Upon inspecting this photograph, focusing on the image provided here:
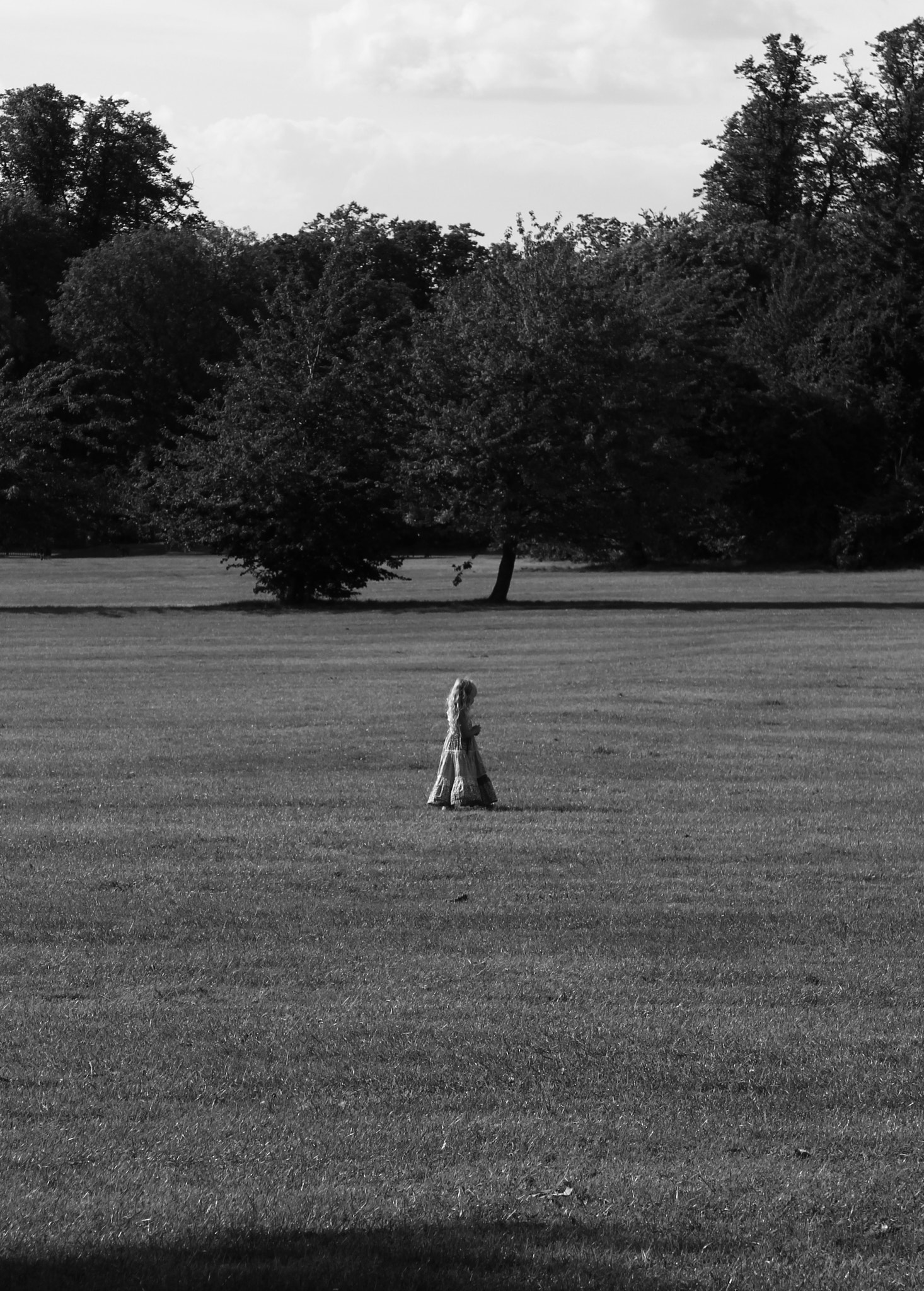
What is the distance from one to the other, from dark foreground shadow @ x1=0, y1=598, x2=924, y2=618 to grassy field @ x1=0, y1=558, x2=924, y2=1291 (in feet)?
66.0

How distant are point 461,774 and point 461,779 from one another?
38 millimetres

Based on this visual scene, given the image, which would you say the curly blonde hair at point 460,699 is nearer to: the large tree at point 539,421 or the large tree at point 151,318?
the large tree at point 539,421

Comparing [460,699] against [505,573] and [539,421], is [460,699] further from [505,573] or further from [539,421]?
[505,573]

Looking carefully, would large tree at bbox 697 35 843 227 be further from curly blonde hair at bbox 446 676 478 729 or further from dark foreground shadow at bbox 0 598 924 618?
curly blonde hair at bbox 446 676 478 729

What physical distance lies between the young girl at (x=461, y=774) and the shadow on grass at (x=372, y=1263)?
29.6ft

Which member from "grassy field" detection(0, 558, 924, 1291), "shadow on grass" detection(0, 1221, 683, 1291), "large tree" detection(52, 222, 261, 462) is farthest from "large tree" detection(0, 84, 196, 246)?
"shadow on grass" detection(0, 1221, 683, 1291)

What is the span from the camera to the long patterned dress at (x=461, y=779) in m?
14.6

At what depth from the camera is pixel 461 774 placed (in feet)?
47.8

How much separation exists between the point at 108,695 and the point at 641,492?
941 inches

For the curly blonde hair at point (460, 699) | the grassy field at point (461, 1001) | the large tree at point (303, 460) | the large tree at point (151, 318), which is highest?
the large tree at point (151, 318)

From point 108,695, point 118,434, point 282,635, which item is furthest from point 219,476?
point 118,434

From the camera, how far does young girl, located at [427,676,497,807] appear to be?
14.4m

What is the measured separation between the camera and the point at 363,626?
37781 mm

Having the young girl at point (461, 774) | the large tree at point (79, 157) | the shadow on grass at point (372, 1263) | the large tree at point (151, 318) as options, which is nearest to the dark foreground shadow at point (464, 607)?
the young girl at point (461, 774)
